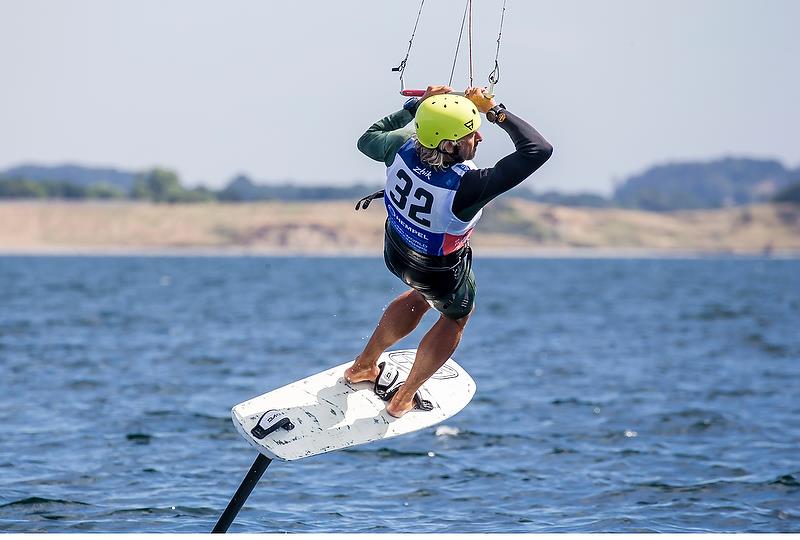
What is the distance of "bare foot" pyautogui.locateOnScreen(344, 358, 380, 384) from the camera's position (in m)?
9.06

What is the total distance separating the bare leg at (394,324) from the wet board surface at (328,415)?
0.77 feet

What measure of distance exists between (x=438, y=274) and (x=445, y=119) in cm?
119

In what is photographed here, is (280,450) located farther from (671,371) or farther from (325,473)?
(671,371)

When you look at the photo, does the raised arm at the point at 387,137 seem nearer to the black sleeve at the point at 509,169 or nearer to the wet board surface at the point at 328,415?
the black sleeve at the point at 509,169

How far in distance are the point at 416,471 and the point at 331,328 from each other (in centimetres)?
2332

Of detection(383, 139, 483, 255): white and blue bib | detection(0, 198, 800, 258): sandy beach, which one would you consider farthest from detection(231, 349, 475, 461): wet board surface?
detection(0, 198, 800, 258): sandy beach

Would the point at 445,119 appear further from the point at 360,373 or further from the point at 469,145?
the point at 360,373

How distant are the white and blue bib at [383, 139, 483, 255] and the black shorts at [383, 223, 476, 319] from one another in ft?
0.27

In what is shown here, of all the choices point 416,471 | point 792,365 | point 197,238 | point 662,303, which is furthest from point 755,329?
point 197,238

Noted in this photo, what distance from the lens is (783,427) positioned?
16500 millimetres

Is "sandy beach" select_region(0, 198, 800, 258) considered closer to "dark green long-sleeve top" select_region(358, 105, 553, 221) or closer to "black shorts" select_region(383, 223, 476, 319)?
"black shorts" select_region(383, 223, 476, 319)

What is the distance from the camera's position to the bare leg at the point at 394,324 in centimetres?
877

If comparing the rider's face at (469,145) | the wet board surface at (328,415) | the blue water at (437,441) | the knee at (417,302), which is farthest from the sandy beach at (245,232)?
the rider's face at (469,145)

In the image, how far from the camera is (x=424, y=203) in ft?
25.5
